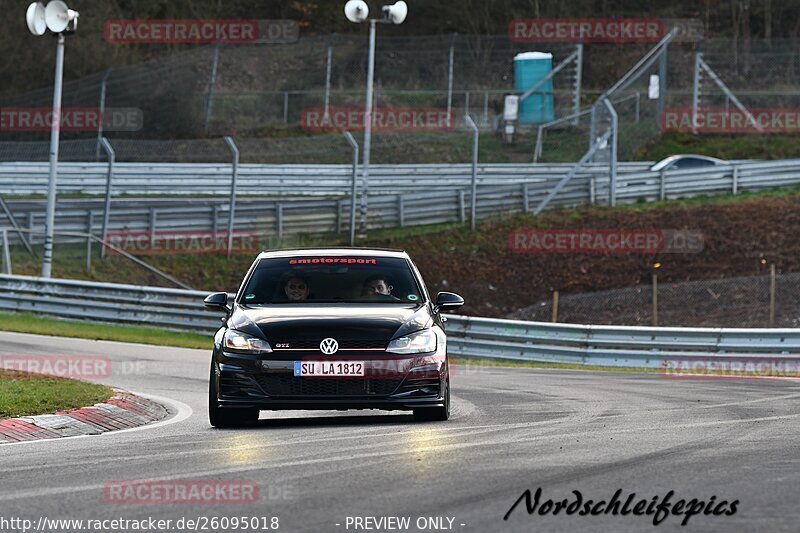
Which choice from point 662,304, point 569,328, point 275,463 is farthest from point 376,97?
point 275,463

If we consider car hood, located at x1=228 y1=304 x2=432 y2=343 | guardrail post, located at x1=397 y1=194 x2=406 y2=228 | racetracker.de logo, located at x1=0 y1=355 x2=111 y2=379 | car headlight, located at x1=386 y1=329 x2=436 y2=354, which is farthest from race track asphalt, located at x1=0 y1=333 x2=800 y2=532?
guardrail post, located at x1=397 y1=194 x2=406 y2=228

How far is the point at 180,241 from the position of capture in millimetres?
Answer: 34781

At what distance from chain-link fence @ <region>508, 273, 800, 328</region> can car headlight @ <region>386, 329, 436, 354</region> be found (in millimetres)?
16565

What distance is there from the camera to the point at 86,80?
45156 millimetres

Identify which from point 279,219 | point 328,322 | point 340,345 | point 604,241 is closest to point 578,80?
point 604,241

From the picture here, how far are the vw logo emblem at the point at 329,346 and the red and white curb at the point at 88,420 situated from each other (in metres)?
2.08

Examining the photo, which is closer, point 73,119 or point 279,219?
point 279,219

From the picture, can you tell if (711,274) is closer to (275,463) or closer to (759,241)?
(759,241)

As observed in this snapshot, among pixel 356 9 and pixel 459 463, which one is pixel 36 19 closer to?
Answer: pixel 356 9

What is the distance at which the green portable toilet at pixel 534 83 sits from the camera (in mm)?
49875

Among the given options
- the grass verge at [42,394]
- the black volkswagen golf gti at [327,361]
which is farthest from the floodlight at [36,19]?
the black volkswagen golf gti at [327,361]

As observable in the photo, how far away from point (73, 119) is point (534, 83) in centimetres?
1579

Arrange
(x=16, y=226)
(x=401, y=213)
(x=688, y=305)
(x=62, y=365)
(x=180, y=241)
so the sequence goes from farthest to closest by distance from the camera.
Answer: (x=401, y=213) → (x=180, y=241) → (x=16, y=226) → (x=688, y=305) → (x=62, y=365)

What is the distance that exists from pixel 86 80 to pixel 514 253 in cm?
1640
